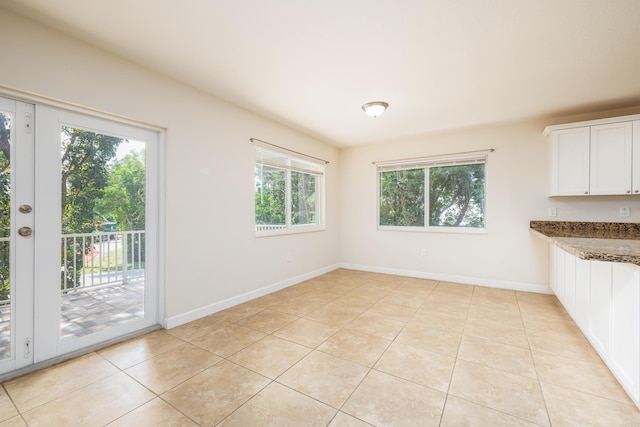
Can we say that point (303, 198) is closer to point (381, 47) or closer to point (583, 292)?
point (381, 47)

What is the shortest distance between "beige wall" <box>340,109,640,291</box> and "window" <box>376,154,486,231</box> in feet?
0.46

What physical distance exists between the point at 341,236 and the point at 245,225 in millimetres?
2475

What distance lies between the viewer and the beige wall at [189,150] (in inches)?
77.0

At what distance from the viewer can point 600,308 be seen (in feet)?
6.66

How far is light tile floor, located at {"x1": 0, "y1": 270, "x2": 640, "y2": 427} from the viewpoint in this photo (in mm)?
1533

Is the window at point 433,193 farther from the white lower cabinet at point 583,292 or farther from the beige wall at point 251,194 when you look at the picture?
the white lower cabinet at point 583,292

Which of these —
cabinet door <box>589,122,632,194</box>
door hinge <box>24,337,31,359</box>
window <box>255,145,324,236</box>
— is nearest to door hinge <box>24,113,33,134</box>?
door hinge <box>24,337,31,359</box>

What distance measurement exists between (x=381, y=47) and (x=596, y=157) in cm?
303

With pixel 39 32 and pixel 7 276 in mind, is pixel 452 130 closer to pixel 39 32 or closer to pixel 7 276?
pixel 39 32

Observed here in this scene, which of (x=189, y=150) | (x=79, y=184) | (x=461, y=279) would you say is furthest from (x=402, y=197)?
(x=79, y=184)

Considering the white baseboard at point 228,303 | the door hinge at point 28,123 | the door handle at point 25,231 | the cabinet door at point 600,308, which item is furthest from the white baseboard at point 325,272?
the door hinge at point 28,123

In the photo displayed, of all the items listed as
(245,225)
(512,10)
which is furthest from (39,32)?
(512,10)

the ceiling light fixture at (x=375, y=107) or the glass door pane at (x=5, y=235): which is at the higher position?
the ceiling light fixture at (x=375, y=107)

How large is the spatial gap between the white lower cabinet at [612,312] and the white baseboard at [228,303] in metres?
3.34
